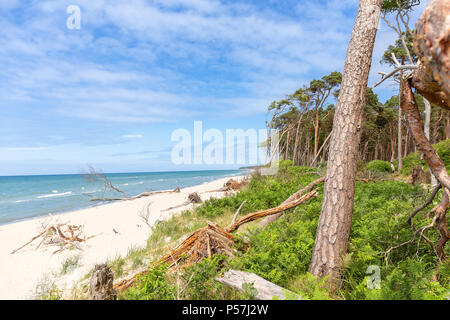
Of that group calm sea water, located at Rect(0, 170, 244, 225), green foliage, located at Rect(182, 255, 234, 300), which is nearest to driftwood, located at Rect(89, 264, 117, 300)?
green foliage, located at Rect(182, 255, 234, 300)

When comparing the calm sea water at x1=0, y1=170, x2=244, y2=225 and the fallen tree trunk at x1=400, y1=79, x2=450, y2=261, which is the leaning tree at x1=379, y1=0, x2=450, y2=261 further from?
the calm sea water at x1=0, y1=170, x2=244, y2=225

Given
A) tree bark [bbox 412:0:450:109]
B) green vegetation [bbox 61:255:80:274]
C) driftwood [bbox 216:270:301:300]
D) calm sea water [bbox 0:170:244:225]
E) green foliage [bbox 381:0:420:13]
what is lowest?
calm sea water [bbox 0:170:244:225]

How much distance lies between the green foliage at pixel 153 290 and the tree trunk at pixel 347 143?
6.87 feet

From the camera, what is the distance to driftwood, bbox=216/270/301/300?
272 centimetres

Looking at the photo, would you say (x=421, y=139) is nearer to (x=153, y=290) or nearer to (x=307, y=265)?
(x=307, y=265)

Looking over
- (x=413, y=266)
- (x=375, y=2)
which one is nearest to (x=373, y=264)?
(x=413, y=266)

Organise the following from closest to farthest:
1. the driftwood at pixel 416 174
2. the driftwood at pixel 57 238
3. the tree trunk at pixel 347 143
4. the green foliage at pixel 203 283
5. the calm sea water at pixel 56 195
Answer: the green foliage at pixel 203 283 → the tree trunk at pixel 347 143 → the driftwood at pixel 57 238 → the driftwood at pixel 416 174 → the calm sea water at pixel 56 195

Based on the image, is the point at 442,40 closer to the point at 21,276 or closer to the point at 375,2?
the point at 375,2

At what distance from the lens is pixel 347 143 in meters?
3.82

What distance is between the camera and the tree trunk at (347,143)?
3.73 m

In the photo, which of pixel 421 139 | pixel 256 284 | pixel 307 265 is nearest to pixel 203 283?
pixel 256 284

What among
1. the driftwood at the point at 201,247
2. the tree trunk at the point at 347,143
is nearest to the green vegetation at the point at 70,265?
the driftwood at the point at 201,247

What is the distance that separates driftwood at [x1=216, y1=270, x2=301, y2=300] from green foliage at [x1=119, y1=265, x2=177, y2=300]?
2.11ft

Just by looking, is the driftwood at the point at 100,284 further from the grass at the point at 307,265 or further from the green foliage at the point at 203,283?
the green foliage at the point at 203,283
